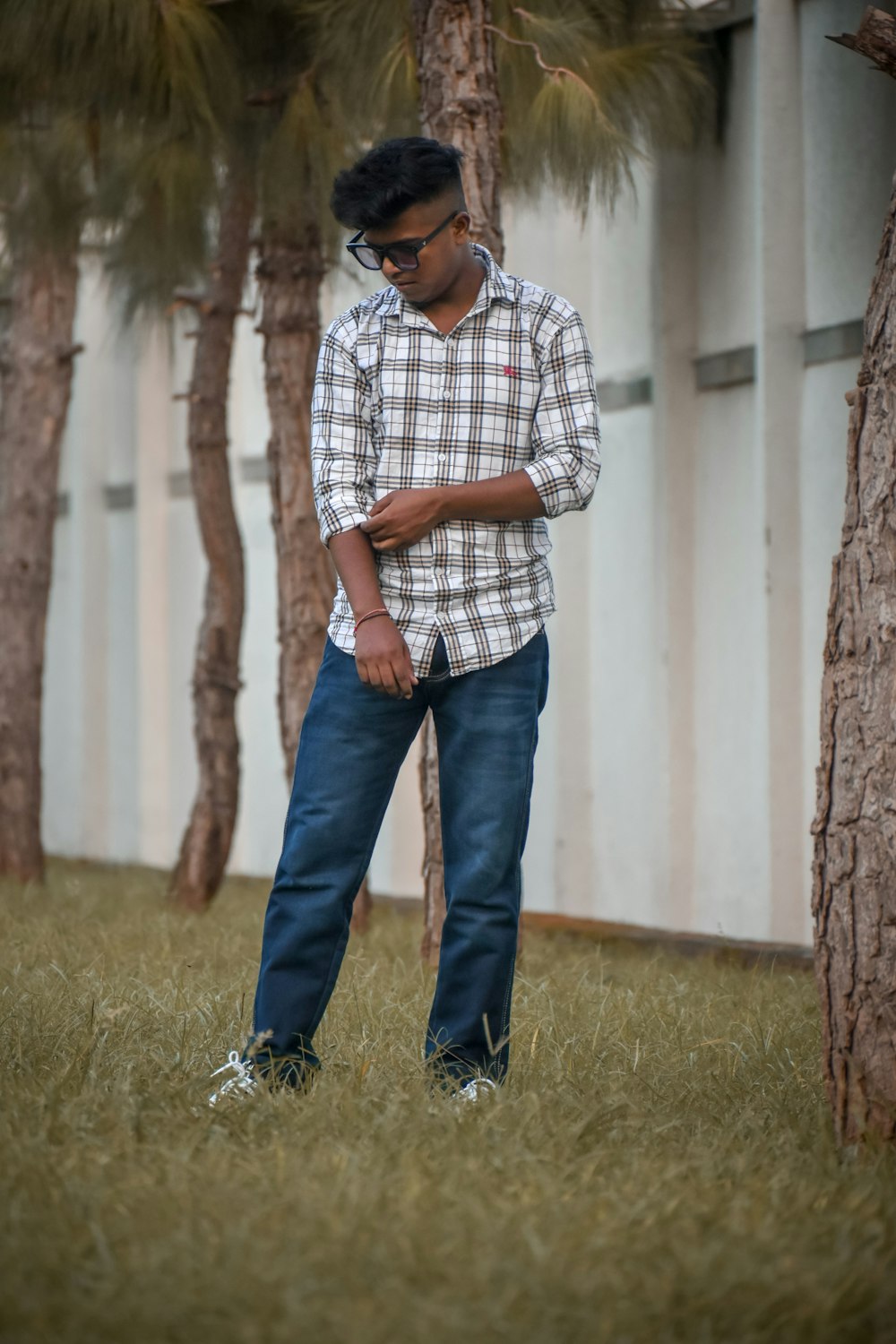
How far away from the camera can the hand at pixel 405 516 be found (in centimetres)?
308

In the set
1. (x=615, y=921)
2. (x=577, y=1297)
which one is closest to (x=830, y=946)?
(x=577, y=1297)

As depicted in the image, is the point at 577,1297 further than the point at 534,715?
Answer: No

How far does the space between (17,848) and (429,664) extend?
18.5ft

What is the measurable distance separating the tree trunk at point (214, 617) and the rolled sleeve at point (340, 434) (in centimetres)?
411

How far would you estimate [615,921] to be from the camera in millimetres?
7258

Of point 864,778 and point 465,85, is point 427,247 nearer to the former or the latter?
point 864,778

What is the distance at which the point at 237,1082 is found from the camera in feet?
10.00

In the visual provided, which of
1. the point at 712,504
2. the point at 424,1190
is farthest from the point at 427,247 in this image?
the point at 712,504

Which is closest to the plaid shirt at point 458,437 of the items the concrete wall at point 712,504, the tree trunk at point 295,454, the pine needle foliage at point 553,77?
the pine needle foliage at point 553,77

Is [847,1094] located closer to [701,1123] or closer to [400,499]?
[701,1123]

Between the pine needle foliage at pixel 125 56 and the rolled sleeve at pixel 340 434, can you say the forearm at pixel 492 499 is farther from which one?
the pine needle foliage at pixel 125 56

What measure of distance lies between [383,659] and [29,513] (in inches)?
230

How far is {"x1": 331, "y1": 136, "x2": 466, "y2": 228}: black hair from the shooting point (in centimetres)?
307

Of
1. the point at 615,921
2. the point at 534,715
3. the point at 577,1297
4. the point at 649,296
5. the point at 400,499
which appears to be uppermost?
the point at 649,296
